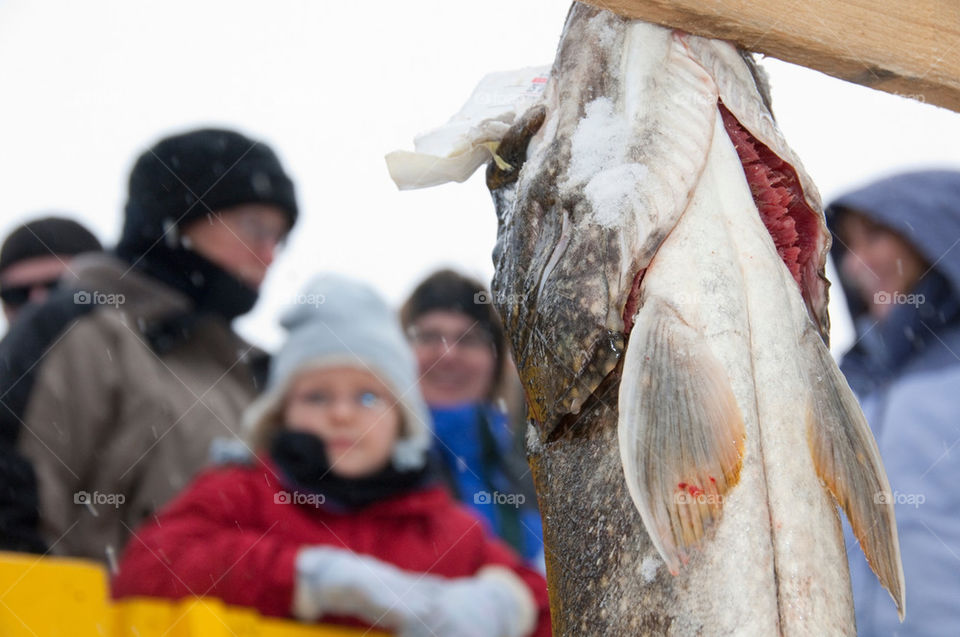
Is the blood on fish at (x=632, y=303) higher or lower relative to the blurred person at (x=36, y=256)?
higher

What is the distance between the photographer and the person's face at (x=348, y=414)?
299cm

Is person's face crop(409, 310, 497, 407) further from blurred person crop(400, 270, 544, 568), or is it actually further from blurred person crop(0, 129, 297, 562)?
blurred person crop(0, 129, 297, 562)

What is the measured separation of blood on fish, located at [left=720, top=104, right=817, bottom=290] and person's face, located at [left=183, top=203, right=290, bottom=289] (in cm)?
225

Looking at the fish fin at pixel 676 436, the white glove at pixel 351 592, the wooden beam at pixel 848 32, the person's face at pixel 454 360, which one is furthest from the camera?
the person's face at pixel 454 360

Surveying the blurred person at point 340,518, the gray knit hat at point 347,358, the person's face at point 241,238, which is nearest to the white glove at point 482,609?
the blurred person at point 340,518

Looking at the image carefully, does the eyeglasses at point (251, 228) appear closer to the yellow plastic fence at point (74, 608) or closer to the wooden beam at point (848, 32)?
the yellow plastic fence at point (74, 608)

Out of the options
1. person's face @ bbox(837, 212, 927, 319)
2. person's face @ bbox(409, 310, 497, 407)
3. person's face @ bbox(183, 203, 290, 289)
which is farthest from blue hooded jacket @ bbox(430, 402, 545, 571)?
person's face @ bbox(837, 212, 927, 319)

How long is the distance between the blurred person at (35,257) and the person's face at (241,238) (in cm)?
50

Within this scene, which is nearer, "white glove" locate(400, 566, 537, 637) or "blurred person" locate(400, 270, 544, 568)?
"white glove" locate(400, 566, 537, 637)

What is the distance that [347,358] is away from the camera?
3109 mm

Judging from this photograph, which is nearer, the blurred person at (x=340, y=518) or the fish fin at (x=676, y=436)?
the fish fin at (x=676, y=436)

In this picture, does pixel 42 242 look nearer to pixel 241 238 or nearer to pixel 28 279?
pixel 28 279

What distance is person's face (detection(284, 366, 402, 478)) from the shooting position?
118 inches

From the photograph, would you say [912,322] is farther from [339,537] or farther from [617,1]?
[617,1]
